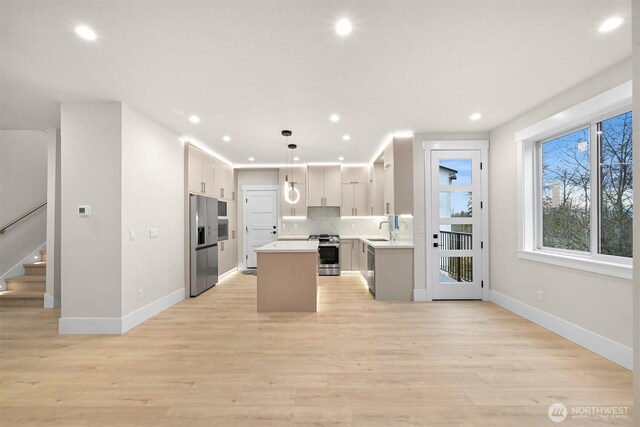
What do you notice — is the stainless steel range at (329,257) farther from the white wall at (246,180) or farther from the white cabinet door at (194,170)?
the white cabinet door at (194,170)

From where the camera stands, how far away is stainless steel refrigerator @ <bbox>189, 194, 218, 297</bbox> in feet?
15.3

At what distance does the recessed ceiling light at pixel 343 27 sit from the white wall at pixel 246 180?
5359 mm

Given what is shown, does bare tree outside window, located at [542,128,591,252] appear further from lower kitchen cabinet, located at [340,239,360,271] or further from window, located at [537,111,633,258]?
lower kitchen cabinet, located at [340,239,360,271]

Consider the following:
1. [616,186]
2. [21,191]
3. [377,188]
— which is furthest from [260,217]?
[616,186]

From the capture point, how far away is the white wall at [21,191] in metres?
4.82

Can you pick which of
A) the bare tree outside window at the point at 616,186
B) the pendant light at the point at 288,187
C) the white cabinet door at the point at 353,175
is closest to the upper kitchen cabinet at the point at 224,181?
the pendant light at the point at 288,187

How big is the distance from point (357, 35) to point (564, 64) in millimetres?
1910

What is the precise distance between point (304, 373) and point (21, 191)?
625cm

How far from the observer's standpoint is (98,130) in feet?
10.6

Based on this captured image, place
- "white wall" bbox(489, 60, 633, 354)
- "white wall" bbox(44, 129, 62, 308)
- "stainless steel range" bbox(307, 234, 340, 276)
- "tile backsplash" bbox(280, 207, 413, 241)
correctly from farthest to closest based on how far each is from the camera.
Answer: "tile backsplash" bbox(280, 207, 413, 241), "stainless steel range" bbox(307, 234, 340, 276), "white wall" bbox(44, 129, 62, 308), "white wall" bbox(489, 60, 633, 354)

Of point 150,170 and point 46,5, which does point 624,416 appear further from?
point 150,170

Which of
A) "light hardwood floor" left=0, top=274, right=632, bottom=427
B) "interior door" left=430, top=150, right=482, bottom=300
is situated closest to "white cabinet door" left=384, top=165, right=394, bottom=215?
"interior door" left=430, top=150, right=482, bottom=300

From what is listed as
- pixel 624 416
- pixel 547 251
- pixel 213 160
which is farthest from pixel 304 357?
A: pixel 213 160

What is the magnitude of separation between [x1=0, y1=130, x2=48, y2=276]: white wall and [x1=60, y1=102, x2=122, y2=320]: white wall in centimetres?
299
